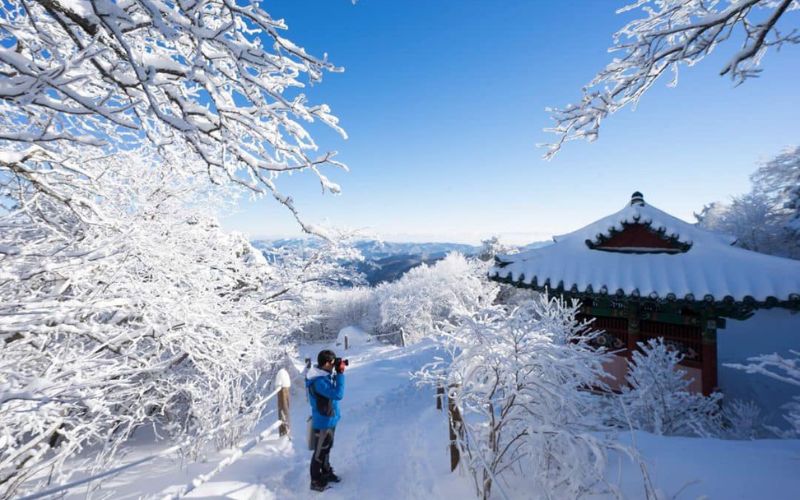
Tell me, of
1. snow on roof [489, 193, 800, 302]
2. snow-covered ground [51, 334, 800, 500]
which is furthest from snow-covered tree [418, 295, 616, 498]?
snow on roof [489, 193, 800, 302]

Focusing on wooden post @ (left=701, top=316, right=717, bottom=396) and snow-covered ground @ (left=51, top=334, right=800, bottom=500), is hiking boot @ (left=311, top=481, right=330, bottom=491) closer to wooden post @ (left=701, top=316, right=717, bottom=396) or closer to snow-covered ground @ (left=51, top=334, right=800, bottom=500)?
snow-covered ground @ (left=51, top=334, right=800, bottom=500)

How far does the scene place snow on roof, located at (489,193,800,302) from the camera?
14.0 feet

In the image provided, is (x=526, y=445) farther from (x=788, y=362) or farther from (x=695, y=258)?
(x=695, y=258)

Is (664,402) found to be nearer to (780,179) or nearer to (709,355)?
(709,355)

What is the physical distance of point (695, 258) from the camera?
4.96m

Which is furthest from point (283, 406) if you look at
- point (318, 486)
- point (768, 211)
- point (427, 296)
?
point (768, 211)

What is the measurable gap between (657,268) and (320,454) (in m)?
5.70

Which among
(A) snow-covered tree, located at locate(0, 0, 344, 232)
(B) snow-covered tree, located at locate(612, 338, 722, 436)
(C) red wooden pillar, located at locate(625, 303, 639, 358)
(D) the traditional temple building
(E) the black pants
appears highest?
(A) snow-covered tree, located at locate(0, 0, 344, 232)

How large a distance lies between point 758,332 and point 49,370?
2066cm

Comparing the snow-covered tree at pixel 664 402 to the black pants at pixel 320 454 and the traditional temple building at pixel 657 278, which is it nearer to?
the traditional temple building at pixel 657 278

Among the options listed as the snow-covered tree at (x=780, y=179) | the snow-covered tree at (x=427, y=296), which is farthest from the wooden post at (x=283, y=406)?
the snow-covered tree at (x=780, y=179)

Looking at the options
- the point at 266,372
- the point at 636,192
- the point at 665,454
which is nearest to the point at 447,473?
the point at 665,454

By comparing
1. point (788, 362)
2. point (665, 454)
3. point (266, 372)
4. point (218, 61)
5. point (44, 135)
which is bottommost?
point (266, 372)

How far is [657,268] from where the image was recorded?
5.06 meters
